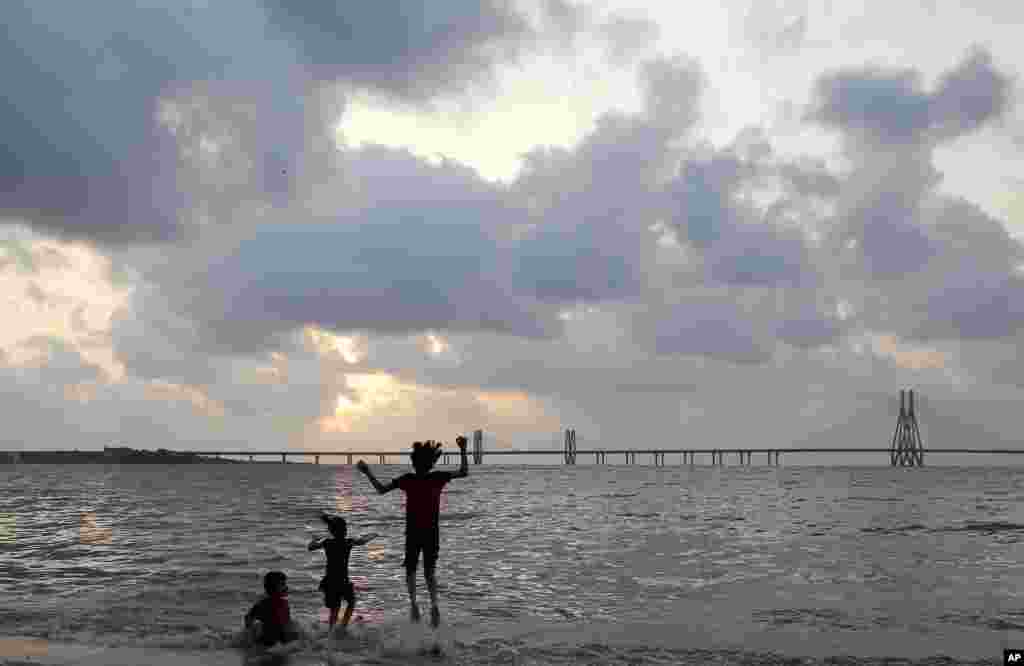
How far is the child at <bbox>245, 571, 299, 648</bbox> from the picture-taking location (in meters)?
13.9

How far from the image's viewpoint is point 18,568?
942 inches

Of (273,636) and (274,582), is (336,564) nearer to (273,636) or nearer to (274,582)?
(274,582)

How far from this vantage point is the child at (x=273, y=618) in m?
13.9

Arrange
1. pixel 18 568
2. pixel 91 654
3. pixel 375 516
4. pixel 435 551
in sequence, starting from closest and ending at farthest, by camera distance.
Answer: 1. pixel 91 654
2. pixel 435 551
3. pixel 18 568
4. pixel 375 516

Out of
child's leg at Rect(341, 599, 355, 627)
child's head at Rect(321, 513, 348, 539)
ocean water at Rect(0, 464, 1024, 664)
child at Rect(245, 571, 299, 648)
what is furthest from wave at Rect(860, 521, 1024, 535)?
child at Rect(245, 571, 299, 648)

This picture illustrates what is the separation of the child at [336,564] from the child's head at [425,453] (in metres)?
1.45

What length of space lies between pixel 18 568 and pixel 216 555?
17.9 feet

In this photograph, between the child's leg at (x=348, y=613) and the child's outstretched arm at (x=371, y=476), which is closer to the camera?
the child's outstretched arm at (x=371, y=476)

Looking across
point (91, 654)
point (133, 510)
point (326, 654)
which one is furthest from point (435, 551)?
point (133, 510)

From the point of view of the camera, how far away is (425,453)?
13.7 metres

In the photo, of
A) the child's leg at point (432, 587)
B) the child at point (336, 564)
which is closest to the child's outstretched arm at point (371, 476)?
the child at point (336, 564)

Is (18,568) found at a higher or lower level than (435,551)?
lower

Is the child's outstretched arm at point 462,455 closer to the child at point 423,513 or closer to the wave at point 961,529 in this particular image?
the child at point 423,513

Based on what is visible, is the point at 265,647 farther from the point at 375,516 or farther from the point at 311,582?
the point at 375,516
